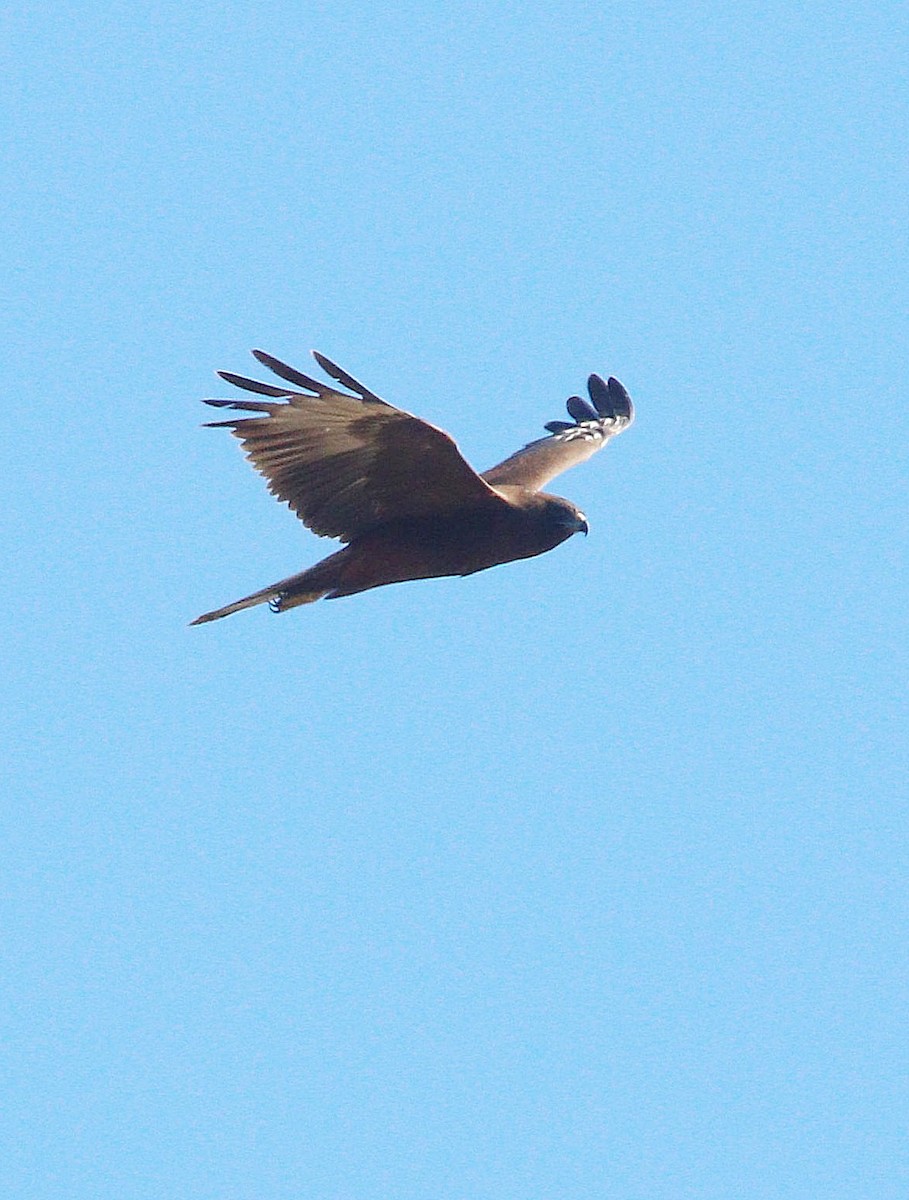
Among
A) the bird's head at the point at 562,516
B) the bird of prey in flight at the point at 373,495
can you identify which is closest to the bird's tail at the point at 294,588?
the bird of prey in flight at the point at 373,495

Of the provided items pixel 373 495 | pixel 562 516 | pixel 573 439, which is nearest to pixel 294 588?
pixel 373 495

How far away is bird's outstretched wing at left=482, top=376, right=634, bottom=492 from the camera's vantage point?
459 inches

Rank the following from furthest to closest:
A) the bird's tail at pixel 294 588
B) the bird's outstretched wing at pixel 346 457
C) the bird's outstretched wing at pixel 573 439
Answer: the bird's outstretched wing at pixel 573 439, the bird's tail at pixel 294 588, the bird's outstretched wing at pixel 346 457

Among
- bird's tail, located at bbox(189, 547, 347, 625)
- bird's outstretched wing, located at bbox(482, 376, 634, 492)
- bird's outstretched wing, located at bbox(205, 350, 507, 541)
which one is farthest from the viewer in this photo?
bird's outstretched wing, located at bbox(482, 376, 634, 492)

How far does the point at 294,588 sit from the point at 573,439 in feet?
10.3

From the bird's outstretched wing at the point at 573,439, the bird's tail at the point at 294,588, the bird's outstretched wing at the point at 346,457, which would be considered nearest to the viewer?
the bird's outstretched wing at the point at 346,457

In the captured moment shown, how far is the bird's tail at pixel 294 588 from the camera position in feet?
32.4

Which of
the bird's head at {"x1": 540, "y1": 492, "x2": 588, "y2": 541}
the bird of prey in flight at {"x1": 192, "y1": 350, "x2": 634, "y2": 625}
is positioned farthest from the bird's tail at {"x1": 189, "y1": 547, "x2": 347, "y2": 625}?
the bird's head at {"x1": 540, "y1": 492, "x2": 588, "y2": 541}

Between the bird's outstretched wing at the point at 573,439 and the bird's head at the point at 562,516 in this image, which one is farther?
the bird's outstretched wing at the point at 573,439

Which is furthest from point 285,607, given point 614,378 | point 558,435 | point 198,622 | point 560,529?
point 614,378

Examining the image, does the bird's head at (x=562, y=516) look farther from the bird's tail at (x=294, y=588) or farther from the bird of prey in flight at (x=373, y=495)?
the bird's tail at (x=294, y=588)

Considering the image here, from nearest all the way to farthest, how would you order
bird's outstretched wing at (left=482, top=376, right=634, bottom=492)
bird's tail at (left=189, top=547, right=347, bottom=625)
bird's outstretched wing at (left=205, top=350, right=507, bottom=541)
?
bird's outstretched wing at (left=205, top=350, right=507, bottom=541) < bird's tail at (left=189, top=547, right=347, bottom=625) < bird's outstretched wing at (left=482, top=376, right=634, bottom=492)

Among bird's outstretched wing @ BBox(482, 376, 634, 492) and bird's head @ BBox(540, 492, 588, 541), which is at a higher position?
bird's outstretched wing @ BBox(482, 376, 634, 492)

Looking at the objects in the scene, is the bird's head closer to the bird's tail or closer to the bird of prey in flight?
the bird of prey in flight
